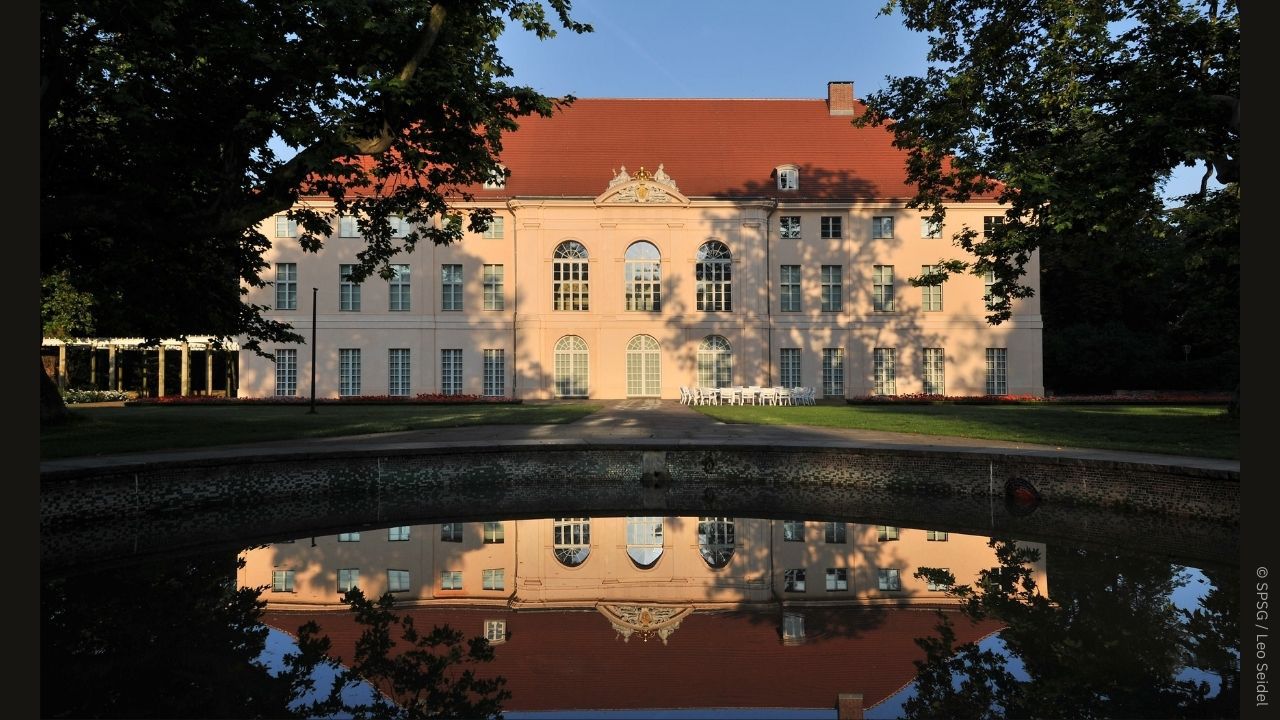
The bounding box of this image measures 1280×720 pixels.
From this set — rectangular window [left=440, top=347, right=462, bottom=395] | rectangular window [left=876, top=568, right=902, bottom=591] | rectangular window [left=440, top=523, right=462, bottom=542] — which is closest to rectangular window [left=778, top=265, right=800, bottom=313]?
rectangular window [left=440, top=347, right=462, bottom=395]

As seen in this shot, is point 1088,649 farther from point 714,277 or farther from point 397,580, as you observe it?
point 714,277

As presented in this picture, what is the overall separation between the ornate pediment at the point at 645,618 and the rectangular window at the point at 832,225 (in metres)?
28.1

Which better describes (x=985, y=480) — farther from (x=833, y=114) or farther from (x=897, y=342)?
(x=833, y=114)

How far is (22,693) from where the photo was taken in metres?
4.29

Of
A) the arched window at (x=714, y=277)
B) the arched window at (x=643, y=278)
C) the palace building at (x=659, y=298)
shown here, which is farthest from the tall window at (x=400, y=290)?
the arched window at (x=714, y=277)

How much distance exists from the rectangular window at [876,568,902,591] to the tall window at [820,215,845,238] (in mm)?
26235

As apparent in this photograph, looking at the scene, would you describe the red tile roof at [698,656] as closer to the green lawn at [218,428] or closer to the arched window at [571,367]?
the green lawn at [218,428]

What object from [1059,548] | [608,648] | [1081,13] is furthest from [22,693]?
[1081,13]

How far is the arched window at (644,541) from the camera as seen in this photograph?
309 inches

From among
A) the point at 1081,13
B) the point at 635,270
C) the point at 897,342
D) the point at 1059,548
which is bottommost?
the point at 1059,548

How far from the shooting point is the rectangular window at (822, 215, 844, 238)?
31844mm

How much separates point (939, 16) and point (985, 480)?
10.5 metres

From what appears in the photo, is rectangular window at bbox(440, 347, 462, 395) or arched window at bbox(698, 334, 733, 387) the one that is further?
rectangular window at bbox(440, 347, 462, 395)

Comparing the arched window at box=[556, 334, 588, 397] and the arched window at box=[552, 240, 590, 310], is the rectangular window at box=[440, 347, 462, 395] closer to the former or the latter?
A: the arched window at box=[556, 334, 588, 397]
